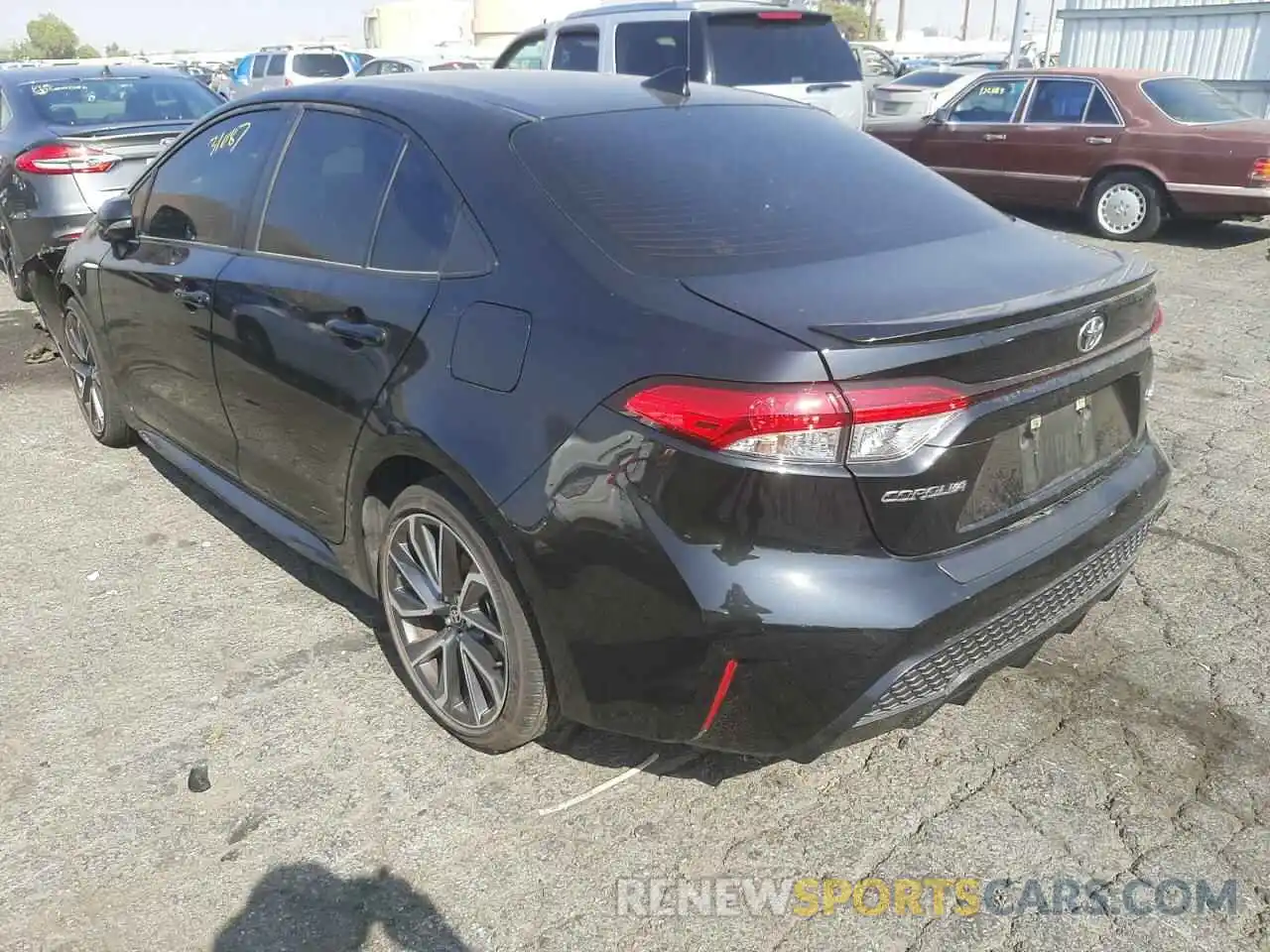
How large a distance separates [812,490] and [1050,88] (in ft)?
32.0

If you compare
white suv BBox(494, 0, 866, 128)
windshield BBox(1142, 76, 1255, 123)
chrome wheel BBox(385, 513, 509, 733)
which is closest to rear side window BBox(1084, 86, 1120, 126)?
windshield BBox(1142, 76, 1255, 123)

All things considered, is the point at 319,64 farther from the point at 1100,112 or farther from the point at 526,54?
the point at 1100,112

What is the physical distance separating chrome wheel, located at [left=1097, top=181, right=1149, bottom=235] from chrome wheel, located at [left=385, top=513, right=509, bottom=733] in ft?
29.4

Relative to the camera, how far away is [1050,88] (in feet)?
33.3

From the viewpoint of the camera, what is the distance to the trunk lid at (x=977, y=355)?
2.06 m

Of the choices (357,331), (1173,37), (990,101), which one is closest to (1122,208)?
(990,101)

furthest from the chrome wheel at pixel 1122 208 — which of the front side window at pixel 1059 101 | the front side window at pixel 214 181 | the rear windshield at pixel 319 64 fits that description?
the rear windshield at pixel 319 64

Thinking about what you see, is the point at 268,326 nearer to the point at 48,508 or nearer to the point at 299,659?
the point at 299,659

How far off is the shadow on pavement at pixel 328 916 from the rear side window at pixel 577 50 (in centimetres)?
779

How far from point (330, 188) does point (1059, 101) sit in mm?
9052

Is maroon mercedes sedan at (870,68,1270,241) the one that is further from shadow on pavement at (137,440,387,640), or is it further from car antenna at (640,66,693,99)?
shadow on pavement at (137,440,387,640)

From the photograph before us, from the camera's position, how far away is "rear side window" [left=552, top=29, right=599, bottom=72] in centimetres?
896

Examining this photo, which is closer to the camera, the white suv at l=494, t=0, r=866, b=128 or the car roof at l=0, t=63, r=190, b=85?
the car roof at l=0, t=63, r=190, b=85

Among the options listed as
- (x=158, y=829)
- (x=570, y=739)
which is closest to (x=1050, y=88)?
(x=570, y=739)
